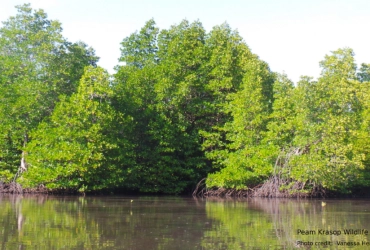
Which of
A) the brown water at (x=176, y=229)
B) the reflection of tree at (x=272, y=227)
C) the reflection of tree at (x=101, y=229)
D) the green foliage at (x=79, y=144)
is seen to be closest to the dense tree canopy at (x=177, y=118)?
the green foliage at (x=79, y=144)

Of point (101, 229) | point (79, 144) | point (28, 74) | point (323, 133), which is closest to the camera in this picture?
point (101, 229)

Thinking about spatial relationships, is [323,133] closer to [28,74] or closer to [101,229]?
[101,229]

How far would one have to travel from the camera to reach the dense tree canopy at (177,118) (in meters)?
24.7

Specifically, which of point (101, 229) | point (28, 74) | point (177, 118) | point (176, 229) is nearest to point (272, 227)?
point (176, 229)

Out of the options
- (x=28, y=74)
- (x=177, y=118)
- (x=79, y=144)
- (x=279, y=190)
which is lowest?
(x=279, y=190)

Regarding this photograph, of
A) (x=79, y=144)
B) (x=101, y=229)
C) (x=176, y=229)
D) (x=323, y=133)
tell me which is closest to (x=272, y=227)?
(x=176, y=229)

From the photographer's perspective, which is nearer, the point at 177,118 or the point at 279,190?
the point at 279,190

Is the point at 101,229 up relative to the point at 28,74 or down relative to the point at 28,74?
down

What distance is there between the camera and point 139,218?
45.7ft

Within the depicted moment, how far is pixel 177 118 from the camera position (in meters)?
29.8

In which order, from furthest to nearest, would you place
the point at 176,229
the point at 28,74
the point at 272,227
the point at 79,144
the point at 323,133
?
the point at 28,74
the point at 79,144
the point at 323,133
the point at 272,227
the point at 176,229

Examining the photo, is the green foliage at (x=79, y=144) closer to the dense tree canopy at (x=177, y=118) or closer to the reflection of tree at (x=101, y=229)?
the dense tree canopy at (x=177, y=118)

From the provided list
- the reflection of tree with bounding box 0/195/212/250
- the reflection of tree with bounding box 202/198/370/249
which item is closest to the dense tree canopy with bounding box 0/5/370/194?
the reflection of tree with bounding box 202/198/370/249

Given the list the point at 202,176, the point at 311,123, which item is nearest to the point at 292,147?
the point at 311,123
